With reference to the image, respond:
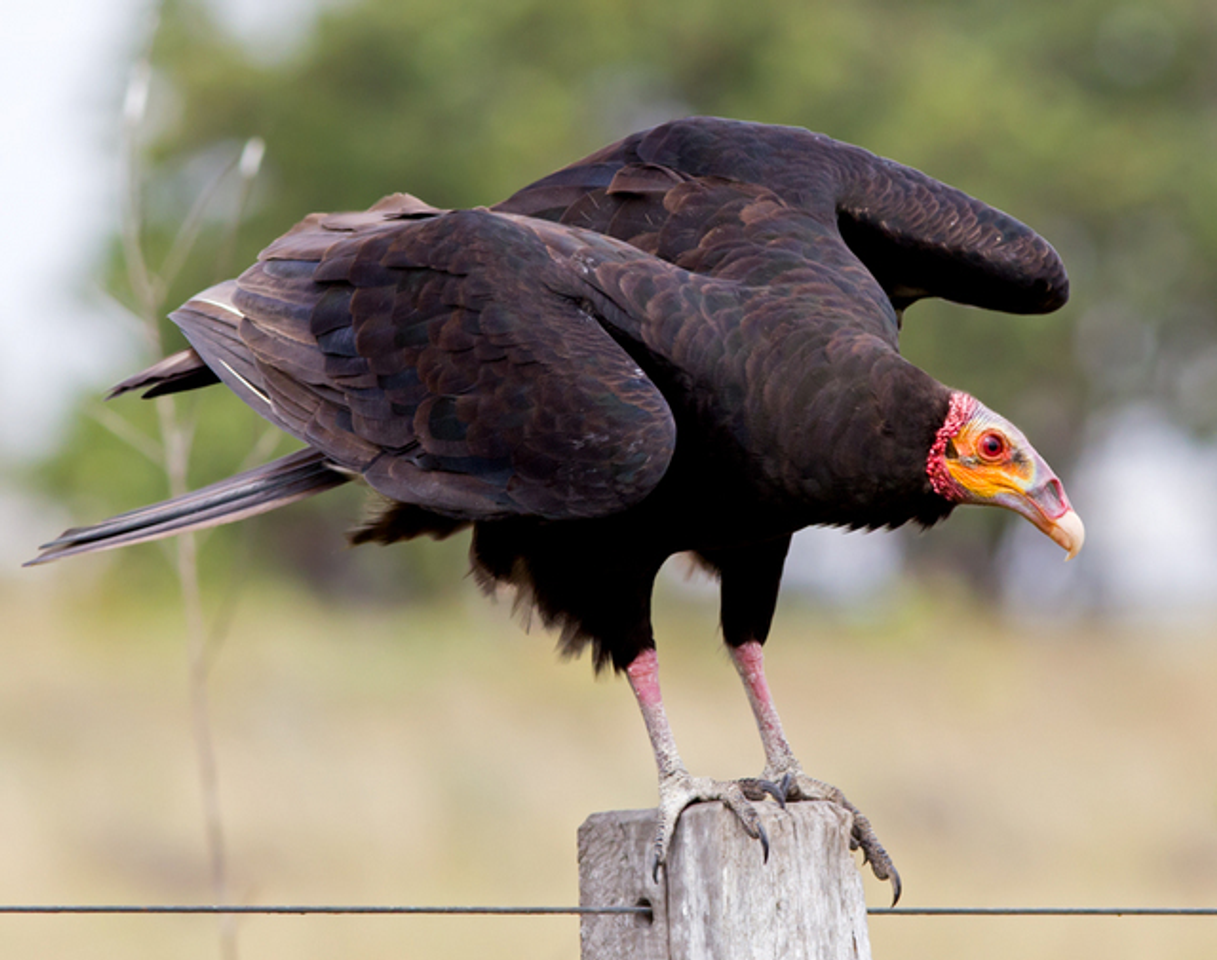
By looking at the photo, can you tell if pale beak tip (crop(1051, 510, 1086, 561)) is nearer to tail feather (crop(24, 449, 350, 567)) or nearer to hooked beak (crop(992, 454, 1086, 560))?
hooked beak (crop(992, 454, 1086, 560))

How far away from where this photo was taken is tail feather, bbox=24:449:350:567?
2.97 metres

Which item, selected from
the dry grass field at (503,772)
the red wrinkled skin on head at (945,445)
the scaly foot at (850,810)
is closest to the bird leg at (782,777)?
the scaly foot at (850,810)

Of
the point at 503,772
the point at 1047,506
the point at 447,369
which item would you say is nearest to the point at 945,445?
the point at 1047,506

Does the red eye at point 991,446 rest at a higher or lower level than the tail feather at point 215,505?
lower

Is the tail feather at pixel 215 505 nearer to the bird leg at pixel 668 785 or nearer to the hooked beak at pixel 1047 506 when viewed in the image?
the bird leg at pixel 668 785

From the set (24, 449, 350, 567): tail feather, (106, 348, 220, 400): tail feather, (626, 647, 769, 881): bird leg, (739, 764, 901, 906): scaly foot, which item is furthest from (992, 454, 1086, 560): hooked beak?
(106, 348, 220, 400): tail feather

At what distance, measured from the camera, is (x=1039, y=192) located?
16641 millimetres

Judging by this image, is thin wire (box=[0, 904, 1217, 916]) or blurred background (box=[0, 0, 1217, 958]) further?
blurred background (box=[0, 0, 1217, 958])

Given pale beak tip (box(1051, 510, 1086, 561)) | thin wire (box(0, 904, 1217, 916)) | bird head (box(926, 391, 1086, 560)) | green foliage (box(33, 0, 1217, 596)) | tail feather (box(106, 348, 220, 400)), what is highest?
green foliage (box(33, 0, 1217, 596))

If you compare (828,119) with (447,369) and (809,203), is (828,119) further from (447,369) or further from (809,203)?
(447,369)

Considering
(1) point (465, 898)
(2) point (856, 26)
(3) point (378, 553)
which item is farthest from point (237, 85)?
(1) point (465, 898)

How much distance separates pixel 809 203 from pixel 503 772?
18.6 ft

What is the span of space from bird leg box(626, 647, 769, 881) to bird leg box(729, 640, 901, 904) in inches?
4.7

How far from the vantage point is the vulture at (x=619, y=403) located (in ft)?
9.39
